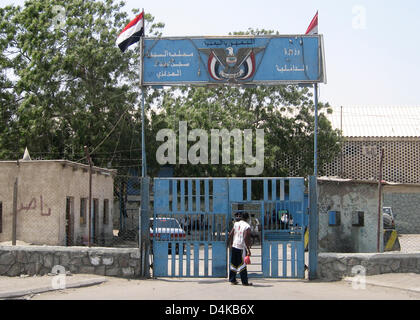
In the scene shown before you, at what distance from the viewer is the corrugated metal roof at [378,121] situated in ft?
115

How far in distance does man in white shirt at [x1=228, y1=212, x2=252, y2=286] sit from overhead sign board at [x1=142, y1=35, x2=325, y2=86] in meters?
3.66

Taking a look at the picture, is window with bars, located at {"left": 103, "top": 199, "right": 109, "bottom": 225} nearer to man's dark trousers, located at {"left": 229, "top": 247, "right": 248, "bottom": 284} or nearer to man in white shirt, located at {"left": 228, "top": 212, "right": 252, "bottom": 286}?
man in white shirt, located at {"left": 228, "top": 212, "right": 252, "bottom": 286}

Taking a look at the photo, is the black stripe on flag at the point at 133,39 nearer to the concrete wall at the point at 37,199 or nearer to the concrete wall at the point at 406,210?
the concrete wall at the point at 37,199

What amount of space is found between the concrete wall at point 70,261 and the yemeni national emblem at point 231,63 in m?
4.59

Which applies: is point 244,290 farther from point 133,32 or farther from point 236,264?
point 133,32

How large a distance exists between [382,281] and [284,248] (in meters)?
2.13

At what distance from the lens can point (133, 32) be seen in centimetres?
1412

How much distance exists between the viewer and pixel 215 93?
3170 cm

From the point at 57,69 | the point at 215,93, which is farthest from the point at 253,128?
the point at 57,69

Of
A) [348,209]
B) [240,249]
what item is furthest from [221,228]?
[348,209]

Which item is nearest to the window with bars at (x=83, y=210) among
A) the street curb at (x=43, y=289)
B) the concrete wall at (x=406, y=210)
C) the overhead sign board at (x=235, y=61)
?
the overhead sign board at (x=235, y=61)
